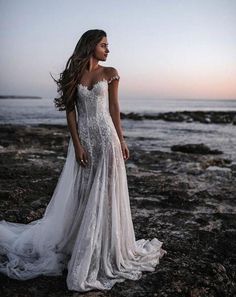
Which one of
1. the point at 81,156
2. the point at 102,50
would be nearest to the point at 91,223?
the point at 81,156

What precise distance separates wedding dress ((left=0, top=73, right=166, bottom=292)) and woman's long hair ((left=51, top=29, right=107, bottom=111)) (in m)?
0.10

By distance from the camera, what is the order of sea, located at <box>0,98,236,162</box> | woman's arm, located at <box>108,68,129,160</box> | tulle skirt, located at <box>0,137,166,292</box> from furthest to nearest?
1. sea, located at <box>0,98,236,162</box>
2. woman's arm, located at <box>108,68,129,160</box>
3. tulle skirt, located at <box>0,137,166,292</box>

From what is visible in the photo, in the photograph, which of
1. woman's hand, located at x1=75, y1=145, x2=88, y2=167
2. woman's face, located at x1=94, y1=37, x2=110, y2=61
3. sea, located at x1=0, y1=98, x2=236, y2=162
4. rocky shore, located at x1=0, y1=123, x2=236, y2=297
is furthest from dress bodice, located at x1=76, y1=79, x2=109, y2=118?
sea, located at x1=0, y1=98, x2=236, y2=162

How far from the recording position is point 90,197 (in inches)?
156

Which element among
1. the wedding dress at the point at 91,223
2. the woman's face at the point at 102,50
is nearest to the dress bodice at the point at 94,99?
the wedding dress at the point at 91,223

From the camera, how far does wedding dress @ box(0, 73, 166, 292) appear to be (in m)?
3.87

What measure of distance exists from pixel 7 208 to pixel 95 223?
2994 mm

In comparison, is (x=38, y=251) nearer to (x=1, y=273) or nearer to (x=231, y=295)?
(x=1, y=273)

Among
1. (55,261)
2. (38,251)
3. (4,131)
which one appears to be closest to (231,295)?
(55,261)

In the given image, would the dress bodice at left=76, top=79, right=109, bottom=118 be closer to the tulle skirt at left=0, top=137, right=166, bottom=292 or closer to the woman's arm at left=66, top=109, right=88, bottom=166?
the woman's arm at left=66, top=109, right=88, bottom=166

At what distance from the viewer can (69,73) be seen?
3.96 meters

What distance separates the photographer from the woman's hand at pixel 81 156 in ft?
13.2

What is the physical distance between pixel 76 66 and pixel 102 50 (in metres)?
0.34

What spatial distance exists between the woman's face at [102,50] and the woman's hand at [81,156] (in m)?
1.01
